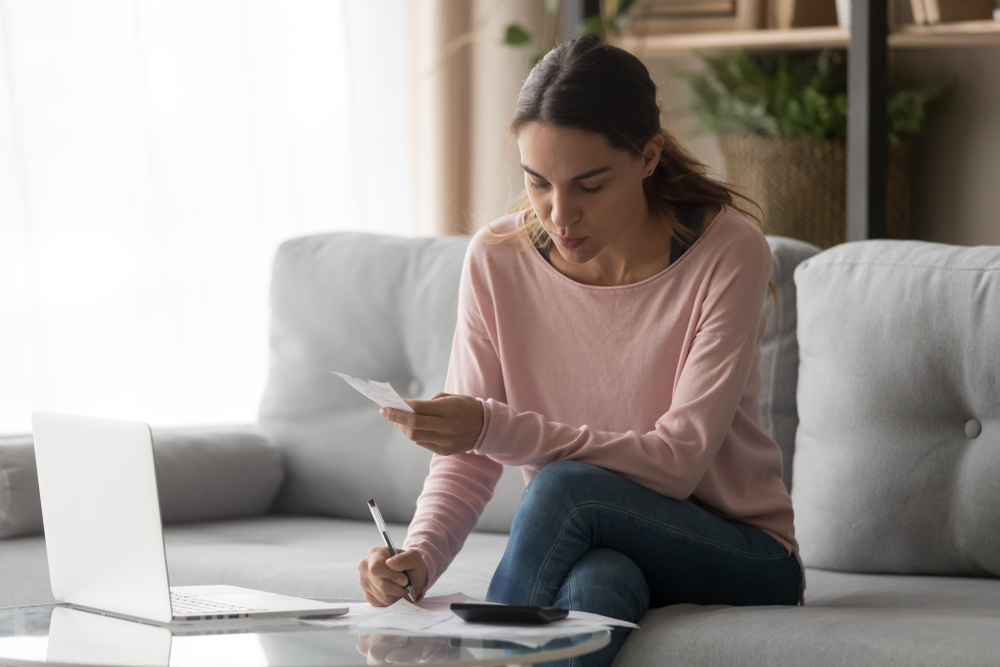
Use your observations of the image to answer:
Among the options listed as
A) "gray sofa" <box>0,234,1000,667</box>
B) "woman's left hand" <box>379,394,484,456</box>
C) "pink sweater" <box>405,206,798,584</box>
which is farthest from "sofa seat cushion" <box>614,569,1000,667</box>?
"woman's left hand" <box>379,394,484,456</box>

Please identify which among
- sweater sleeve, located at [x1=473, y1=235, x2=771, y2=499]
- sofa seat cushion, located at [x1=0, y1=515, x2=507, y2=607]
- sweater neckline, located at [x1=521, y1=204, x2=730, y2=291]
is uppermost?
sweater neckline, located at [x1=521, y1=204, x2=730, y2=291]

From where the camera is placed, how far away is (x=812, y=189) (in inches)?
88.0

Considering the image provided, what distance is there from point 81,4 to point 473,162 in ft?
3.25

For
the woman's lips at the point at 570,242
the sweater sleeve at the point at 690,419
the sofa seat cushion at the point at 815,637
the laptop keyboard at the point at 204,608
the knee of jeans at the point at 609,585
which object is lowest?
the sofa seat cushion at the point at 815,637

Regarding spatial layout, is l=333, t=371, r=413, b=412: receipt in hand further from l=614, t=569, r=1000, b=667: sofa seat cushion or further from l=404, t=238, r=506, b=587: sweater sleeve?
l=614, t=569, r=1000, b=667: sofa seat cushion

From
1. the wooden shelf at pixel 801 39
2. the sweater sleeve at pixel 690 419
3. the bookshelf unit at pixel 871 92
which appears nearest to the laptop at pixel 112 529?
the sweater sleeve at pixel 690 419

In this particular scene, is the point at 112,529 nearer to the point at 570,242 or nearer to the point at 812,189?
the point at 570,242

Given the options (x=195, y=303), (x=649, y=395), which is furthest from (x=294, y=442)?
(x=649, y=395)

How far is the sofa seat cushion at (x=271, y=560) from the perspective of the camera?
4.84 ft

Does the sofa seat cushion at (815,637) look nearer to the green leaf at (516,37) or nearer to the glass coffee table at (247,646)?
the glass coffee table at (247,646)

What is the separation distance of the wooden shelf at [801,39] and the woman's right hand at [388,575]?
56.2 inches

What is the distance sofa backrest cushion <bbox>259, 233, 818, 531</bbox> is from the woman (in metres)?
0.52

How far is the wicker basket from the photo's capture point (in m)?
2.22

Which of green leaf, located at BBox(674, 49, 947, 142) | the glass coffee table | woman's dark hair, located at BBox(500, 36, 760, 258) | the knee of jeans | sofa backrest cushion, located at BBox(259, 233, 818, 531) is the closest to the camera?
the glass coffee table
